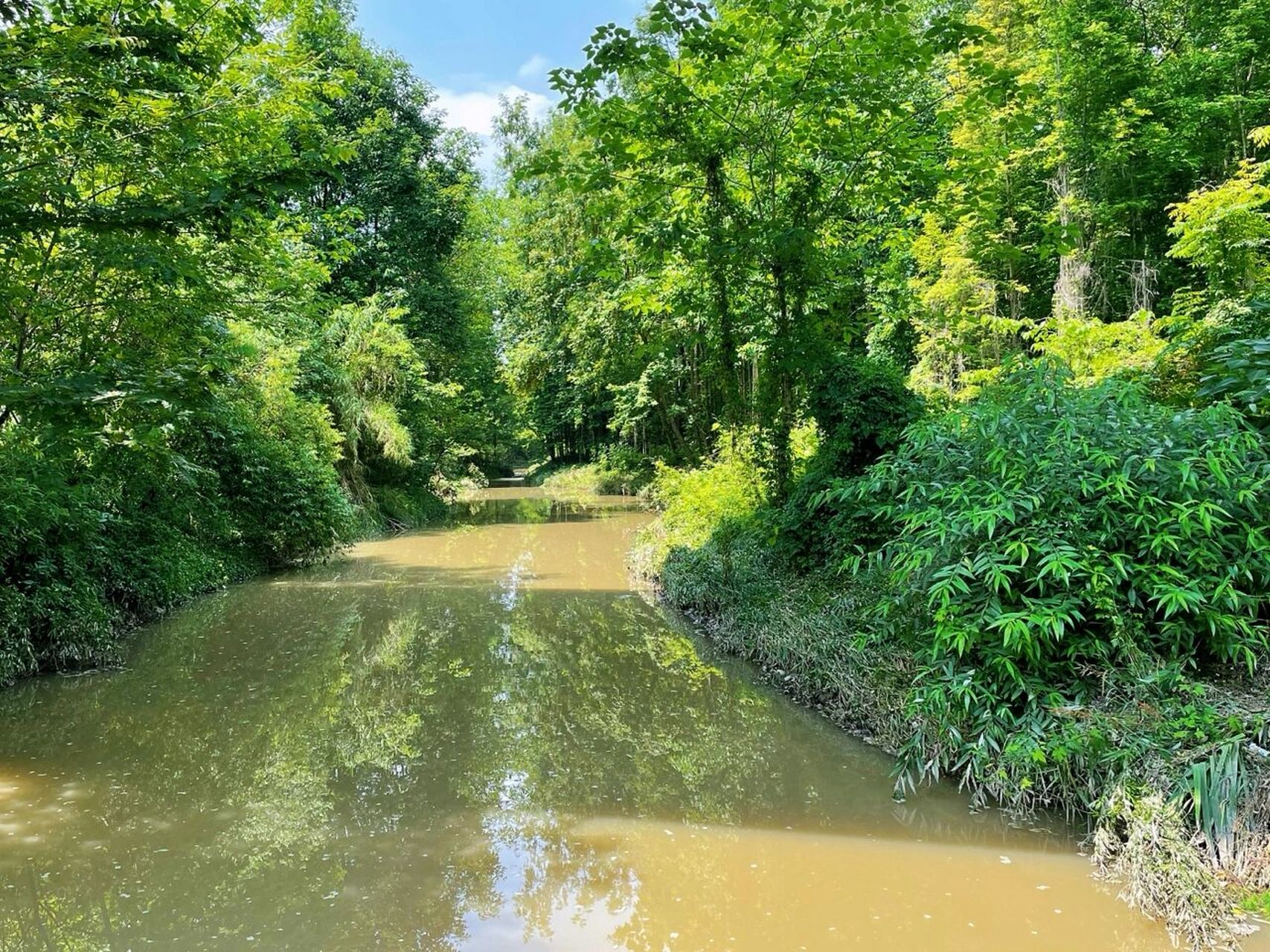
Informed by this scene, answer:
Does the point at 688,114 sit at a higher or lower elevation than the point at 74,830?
higher

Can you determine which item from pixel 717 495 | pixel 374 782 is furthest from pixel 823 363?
pixel 374 782

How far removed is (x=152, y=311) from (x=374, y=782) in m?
4.62

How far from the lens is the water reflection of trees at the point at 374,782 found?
3.43 meters

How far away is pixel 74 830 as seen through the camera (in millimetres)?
4105

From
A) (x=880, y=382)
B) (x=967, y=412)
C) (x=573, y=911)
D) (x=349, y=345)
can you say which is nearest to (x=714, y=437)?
(x=349, y=345)

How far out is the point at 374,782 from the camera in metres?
4.75

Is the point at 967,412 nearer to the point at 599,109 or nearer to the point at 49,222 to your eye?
the point at 599,109

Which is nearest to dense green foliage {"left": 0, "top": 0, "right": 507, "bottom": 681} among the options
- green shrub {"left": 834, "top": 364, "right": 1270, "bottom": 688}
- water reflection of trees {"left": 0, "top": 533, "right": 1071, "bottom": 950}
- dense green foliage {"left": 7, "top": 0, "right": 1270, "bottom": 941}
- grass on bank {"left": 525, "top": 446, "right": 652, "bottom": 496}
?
dense green foliage {"left": 7, "top": 0, "right": 1270, "bottom": 941}

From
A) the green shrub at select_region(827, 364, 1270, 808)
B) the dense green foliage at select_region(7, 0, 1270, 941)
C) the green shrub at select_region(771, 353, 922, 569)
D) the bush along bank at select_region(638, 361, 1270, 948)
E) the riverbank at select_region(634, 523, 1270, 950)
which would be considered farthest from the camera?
the green shrub at select_region(771, 353, 922, 569)

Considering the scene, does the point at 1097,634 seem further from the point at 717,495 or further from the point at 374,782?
the point at 717,495

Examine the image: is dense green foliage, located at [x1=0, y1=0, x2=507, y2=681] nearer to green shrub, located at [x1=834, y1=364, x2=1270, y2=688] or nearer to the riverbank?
green shrub, located at [x1=834, y1=364, x2=1270, y2=688]

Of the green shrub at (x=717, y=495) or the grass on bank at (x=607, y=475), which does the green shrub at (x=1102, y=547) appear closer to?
the green shrub at (x=717, y=495)

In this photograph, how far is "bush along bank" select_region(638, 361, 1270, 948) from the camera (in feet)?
10.6

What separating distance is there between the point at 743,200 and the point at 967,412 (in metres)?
4.43
